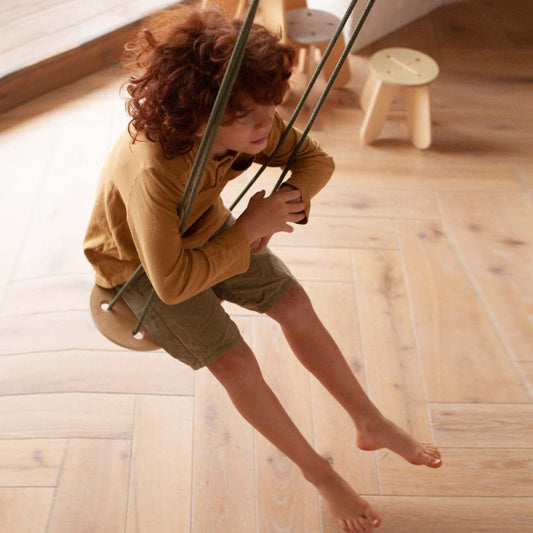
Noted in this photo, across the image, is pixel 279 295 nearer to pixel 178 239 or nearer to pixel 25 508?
pixel 178 239

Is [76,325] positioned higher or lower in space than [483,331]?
higher

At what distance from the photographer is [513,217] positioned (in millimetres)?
2457

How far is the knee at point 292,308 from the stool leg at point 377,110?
4.23ft

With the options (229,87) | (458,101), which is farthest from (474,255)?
(229,87)

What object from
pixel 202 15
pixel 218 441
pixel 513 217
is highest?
pixel 202 15

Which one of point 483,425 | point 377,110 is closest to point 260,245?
point 483,425

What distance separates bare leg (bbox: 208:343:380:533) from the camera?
4.78 feet

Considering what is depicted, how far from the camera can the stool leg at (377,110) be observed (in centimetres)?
267

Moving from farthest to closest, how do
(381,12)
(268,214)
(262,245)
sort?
1. (381,12)
2. (262,245)
3. (268,214)

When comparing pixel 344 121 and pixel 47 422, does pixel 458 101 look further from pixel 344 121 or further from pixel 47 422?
pixel 47 422

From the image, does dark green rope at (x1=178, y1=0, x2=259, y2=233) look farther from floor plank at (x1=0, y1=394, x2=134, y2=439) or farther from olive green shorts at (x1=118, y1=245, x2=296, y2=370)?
floor plank at (x1=0, y1=394, x2=134, y2=439)

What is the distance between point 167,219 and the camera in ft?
4.02

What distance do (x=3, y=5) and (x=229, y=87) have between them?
2546mm

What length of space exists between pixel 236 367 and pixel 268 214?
296mm
